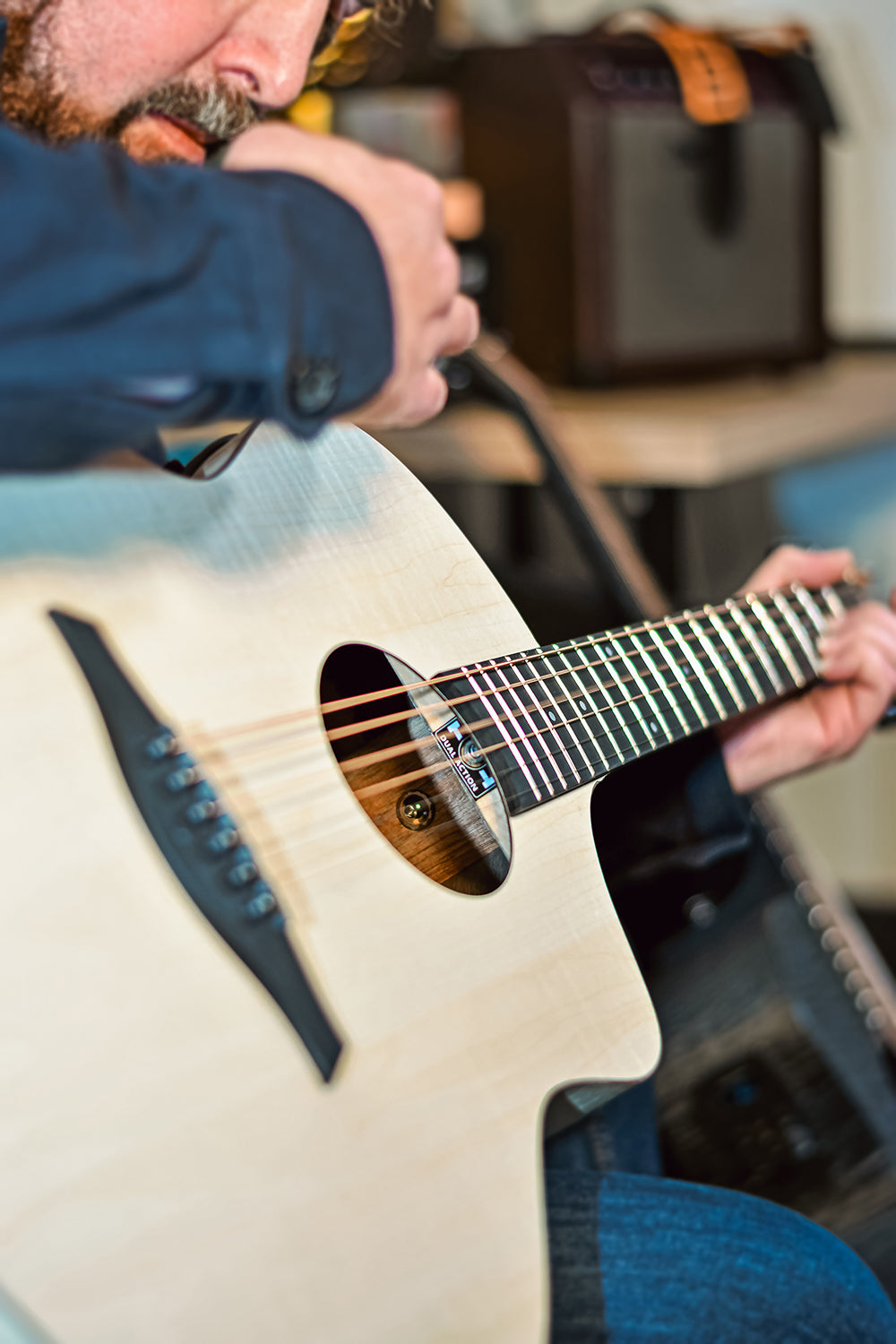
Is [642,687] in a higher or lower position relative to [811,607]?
higher

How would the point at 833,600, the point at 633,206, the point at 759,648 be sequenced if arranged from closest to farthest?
the point at 759,648
the point at 833,600
the point at 633,206

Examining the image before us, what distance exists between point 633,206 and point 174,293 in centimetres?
110

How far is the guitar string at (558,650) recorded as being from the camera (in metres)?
0.51

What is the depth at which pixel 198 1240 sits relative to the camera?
434mm

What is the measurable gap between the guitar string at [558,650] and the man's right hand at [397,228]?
0.12m

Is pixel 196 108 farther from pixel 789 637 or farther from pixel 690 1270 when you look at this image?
pixel 690 1270

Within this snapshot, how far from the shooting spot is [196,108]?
0.68 meters

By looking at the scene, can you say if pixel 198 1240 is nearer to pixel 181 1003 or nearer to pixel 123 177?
pixel 181 1003

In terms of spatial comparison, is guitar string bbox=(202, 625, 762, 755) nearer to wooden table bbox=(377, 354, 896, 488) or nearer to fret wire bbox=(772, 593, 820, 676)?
→ fret wire bbox=(772, 593, 820, 676)

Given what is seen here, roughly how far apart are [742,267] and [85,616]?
1242mm

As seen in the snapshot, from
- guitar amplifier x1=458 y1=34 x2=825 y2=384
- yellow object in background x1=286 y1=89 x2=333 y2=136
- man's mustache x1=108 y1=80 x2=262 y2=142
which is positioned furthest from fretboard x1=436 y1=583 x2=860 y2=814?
yellow object in background x1=286 y1=89 x2=333 y2=136

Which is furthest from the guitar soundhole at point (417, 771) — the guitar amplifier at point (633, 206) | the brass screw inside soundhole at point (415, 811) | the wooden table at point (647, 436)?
the guitar amplifier at point (633, 206)

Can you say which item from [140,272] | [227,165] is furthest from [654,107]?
[140,272]

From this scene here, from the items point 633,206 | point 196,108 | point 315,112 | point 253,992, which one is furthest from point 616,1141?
point 315,112
